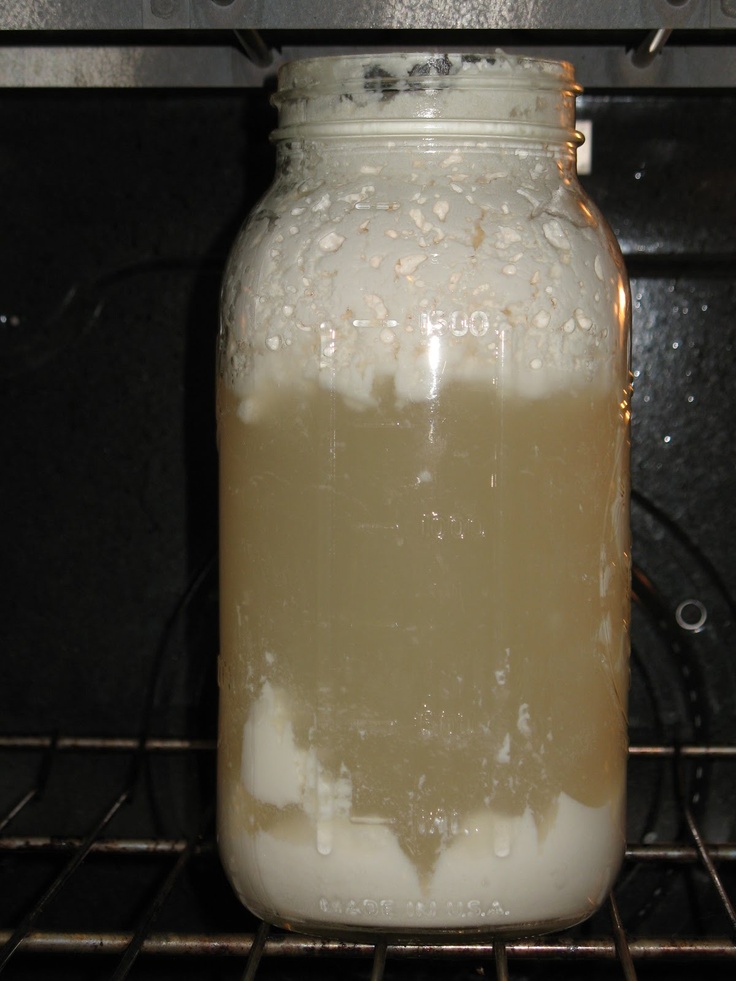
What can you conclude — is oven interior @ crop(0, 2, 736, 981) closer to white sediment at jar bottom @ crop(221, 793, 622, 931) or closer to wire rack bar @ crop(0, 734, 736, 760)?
wire rack bar @ crop(0, 734, 736, 760)

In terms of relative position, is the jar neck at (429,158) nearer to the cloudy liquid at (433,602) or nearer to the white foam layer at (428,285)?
the white foam layer at (428,285)

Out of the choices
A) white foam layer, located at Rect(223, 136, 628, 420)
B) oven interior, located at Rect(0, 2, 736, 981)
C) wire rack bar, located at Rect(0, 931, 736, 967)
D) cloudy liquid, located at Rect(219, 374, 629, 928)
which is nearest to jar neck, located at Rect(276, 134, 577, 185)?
white foam layer, located at Rect(223, 136, 628, 420)

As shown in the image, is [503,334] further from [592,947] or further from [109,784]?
[109,784]

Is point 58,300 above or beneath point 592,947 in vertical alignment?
above

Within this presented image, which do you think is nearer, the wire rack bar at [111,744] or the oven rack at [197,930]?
the oven rack at [197,930]

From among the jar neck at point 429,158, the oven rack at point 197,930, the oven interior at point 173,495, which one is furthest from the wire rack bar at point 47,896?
the jar neck at point 429,158

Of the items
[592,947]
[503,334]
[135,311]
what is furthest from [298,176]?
[592,947]
